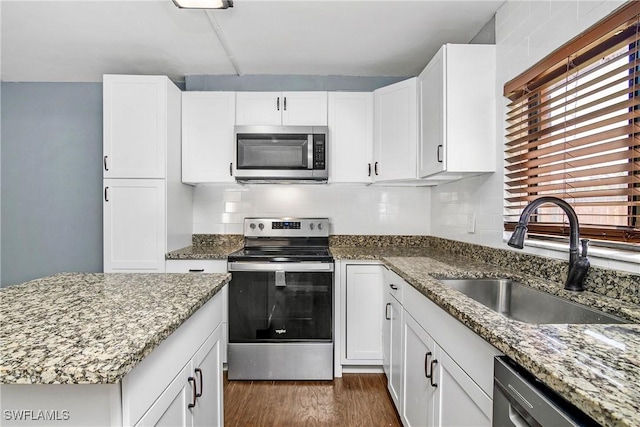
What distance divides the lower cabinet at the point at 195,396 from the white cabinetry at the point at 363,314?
3.80 ft

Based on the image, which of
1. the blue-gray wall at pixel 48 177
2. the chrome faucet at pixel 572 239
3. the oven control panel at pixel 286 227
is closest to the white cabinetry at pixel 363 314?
the oven control panel at pixel 286 227

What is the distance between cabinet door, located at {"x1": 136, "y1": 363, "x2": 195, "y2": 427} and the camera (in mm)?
819

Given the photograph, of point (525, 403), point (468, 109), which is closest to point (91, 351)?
point (525, 403)

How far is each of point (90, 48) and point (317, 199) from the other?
2.10 m

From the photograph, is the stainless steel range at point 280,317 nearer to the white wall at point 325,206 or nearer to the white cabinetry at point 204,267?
the white cabinetry at point 204,267

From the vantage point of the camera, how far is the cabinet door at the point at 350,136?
8.84 feet

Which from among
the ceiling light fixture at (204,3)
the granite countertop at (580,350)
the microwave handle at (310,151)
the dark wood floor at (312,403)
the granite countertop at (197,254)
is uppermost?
the ceiling light fixture at (204,3)

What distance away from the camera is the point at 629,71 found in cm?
115

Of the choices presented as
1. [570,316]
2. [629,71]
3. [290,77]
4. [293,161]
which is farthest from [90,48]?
[570,316]

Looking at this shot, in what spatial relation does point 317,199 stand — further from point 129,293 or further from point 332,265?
point 129,293

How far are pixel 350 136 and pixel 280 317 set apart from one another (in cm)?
153

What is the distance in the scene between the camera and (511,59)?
70.4 inches

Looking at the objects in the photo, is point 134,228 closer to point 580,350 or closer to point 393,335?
Result: point 393,335

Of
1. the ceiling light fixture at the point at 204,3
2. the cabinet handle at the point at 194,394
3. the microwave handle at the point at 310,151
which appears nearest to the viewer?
the cabinet handle at the point at 194,394
